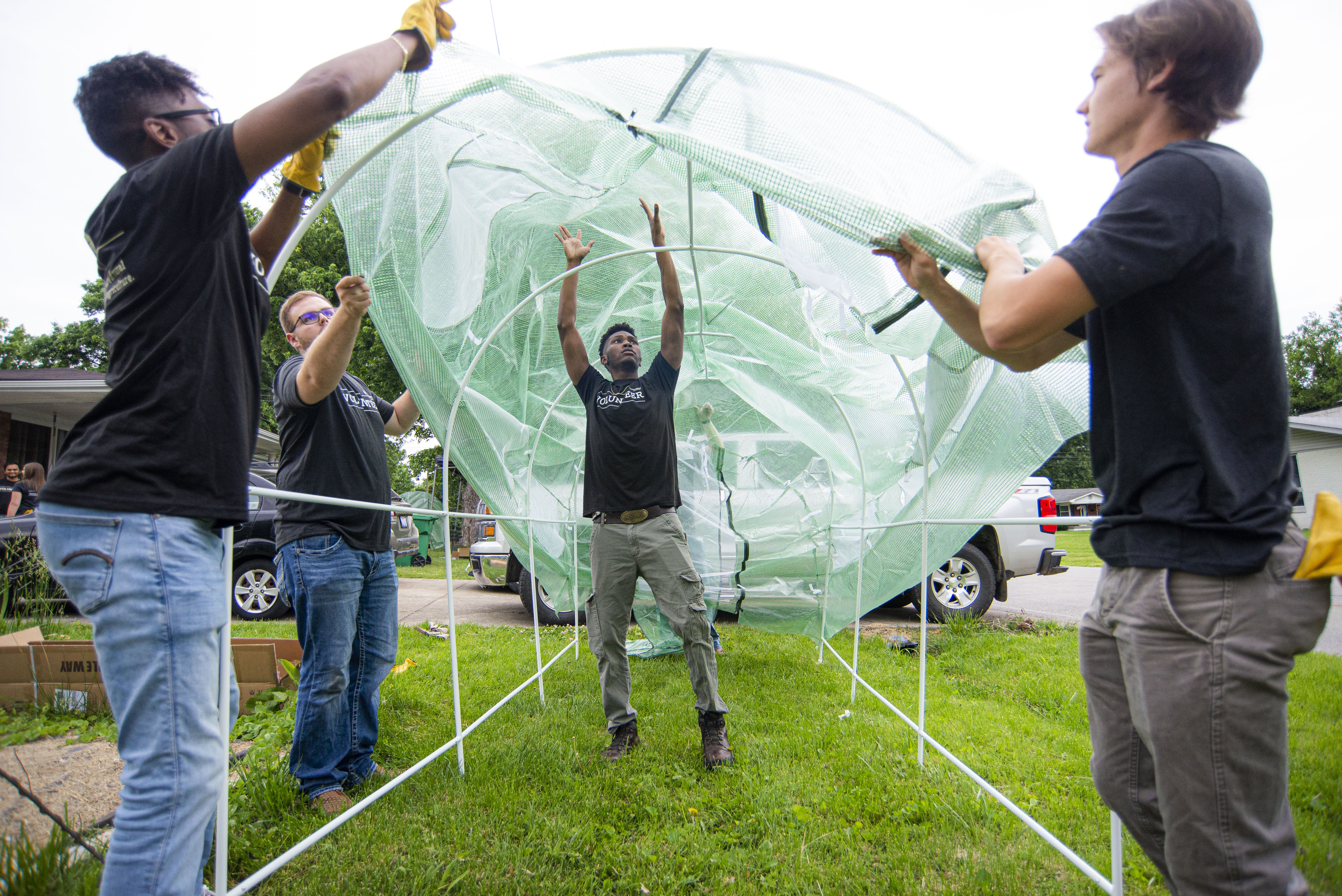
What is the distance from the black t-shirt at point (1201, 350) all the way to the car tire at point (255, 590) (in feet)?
22.3

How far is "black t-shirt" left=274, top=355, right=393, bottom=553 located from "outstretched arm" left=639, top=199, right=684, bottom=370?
136 cm

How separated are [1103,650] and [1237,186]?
741mm

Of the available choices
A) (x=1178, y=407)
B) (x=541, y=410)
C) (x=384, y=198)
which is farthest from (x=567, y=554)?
(x=1178, y=407)

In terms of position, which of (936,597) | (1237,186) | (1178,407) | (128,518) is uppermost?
(1237,186)

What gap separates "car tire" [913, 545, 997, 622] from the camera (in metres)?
5.87

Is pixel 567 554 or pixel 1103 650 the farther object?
pixel 567 554

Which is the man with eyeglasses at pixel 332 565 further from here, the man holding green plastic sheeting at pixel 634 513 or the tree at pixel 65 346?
the tree at pixel 65 346

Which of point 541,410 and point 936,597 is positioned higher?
point 541,410

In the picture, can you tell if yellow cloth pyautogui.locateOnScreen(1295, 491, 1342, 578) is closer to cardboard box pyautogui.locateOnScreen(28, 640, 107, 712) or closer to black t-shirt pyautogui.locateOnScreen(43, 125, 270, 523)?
black t-shirt pyautogui.locateOnScreen(43, 125, 270, 523)

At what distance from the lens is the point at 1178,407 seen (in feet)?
3.29

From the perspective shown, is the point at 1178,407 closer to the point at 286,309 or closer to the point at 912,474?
the point at 912,474

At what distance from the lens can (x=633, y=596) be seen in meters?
3.08

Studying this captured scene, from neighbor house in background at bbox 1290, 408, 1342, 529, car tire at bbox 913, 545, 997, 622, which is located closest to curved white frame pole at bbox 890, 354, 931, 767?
car tire at bbox 913, 545, 997, 622

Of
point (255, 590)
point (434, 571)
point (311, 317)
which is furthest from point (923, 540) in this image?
point (434, 571)
